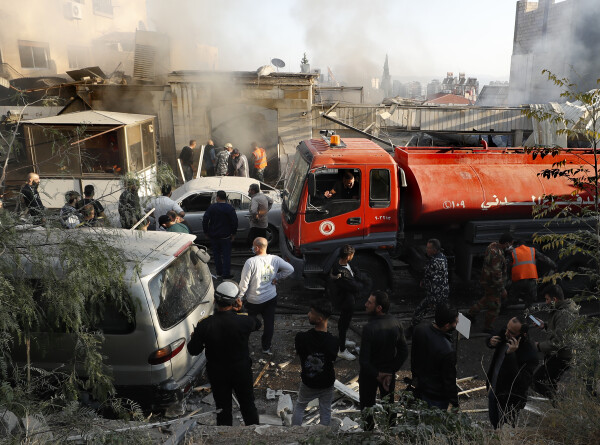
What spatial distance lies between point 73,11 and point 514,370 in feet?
87.4

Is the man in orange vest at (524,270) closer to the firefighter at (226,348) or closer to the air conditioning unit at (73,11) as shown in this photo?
the firefighter at (226,348)

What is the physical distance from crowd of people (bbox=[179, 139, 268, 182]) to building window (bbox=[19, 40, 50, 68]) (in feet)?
37.9

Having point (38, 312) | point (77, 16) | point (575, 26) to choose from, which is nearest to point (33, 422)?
point (38, 312)

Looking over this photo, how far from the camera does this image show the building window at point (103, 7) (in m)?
28.8

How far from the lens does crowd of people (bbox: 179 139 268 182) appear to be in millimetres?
13266

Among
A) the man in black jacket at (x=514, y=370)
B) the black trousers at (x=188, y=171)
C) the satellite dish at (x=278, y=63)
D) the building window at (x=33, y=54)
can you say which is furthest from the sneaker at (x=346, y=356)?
the building window at (x=33, y=54)

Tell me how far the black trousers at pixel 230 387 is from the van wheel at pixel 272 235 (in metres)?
5.26

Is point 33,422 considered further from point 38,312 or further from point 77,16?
point 77,16

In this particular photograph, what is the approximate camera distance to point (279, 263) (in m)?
6.38

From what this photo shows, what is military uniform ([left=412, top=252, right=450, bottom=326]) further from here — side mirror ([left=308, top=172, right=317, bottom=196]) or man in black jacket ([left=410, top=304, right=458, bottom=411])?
man in black jacket ([left=410, top=304, right=458, bottom=411])

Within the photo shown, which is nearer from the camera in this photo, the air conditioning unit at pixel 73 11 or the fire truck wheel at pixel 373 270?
the fire truck wheel at pixel 373 270

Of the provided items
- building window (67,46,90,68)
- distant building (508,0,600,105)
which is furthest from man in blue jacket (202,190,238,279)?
distant building (508,0,600,105)

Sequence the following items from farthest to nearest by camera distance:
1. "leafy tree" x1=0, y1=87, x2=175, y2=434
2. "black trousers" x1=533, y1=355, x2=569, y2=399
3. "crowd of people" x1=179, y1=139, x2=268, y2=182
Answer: "crowd of people" x1=179, y1=139, x2=268, y2=182, "black trousers" x1=533, y1=355, x2=569, y2=399, "leafy tree" x1=0, y1=87, x2=175, y2=434

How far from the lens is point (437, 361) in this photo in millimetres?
4379
